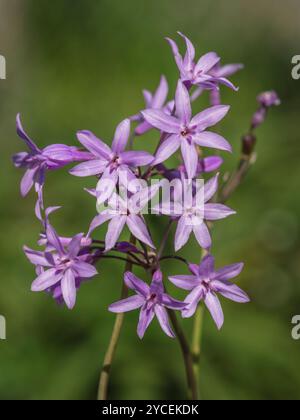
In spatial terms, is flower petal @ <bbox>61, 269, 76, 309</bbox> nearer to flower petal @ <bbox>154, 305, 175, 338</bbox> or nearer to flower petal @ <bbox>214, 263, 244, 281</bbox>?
flower petal @ <bbox>154, 305, 175, 338</bbox>

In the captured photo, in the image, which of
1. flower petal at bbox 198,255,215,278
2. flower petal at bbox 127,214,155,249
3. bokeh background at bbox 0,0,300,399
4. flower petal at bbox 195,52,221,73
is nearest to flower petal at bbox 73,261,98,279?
flower petal at bbox 127,214,155,249

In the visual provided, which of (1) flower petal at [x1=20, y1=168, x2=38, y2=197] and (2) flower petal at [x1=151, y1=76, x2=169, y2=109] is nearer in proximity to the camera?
(1) flower petal at [x1=20, y1=168, x2=38, y2=197]

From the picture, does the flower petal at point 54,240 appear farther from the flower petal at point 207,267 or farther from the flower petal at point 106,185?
the flower petal at point 207,267

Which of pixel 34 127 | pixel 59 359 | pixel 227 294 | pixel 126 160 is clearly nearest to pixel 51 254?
pixel 126 160

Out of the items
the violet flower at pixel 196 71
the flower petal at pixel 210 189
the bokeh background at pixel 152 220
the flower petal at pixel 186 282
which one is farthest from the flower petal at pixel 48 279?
the bokeh background at pixel 152 220

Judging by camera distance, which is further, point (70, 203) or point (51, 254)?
point (70, 203)

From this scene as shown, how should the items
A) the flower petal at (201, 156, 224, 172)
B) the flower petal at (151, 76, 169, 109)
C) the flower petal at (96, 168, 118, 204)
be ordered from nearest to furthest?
the flower petal at (96, 168, 118, 204)
the flower petal at (201, 156, 224, 172)
the flower petal at (151, 76, 169, 109)
